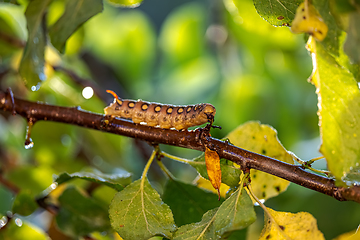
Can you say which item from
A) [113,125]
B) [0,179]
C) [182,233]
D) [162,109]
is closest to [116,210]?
[182,233]

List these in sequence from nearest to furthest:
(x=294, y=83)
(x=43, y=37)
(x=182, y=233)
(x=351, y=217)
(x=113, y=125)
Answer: (x=182, y=233) → (x=113, y=125) → (x=43, y=37) → (x=351, y=217) → (x=294, y=83)

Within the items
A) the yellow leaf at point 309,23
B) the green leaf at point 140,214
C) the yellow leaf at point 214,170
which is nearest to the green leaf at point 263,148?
the yellow leaf at point 214,170

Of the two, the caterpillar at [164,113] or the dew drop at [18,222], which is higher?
the caterpillar at [164,113]

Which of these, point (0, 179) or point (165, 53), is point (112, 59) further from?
point (0, 179)

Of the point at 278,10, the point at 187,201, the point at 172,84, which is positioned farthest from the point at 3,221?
the point at 172,84

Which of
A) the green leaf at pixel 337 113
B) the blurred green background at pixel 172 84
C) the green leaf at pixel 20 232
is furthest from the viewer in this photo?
the blurred green background at pixel 172 84

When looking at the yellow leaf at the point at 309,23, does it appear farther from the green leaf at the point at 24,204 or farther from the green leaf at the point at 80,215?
the green leaf at the point at 24,204
